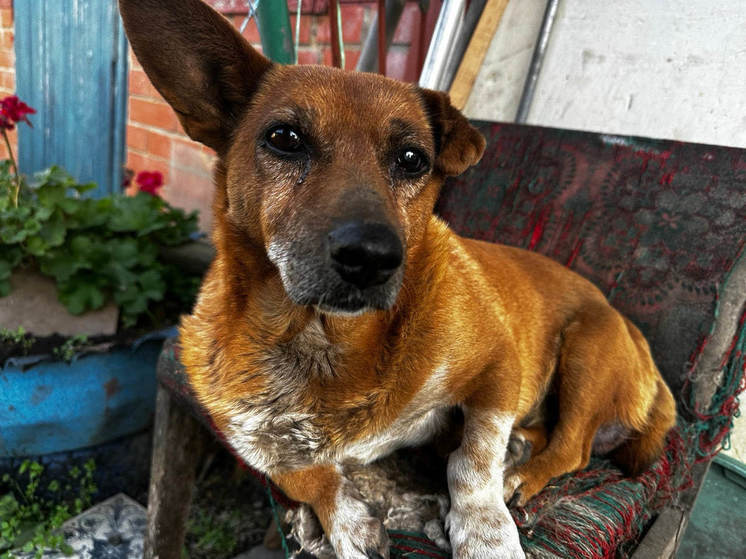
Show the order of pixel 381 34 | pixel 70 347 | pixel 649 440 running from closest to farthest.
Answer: pixel 649 440 → pixel 70 347 → pixel 381 34

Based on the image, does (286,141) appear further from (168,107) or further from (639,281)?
(168,107)

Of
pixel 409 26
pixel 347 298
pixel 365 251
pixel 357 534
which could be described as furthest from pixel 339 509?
pixel 409 26

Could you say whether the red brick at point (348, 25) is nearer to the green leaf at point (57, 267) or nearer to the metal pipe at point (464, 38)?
the metal pipe at point (464, 38)

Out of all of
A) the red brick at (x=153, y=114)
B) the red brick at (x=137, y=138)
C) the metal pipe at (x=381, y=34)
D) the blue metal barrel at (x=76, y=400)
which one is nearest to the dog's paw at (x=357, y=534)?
the blue metal barrel at (x=76, y=400)

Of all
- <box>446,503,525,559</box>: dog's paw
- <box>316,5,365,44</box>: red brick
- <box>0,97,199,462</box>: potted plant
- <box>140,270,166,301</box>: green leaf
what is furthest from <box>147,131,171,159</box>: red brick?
<box>446,503,525,559</box>: dog's paw

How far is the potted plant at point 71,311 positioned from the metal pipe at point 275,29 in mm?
896

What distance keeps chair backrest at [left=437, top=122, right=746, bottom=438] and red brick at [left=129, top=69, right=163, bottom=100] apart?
2.06 meters

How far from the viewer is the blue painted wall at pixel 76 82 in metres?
3.45

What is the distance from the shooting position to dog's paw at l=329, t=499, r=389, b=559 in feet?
3.56

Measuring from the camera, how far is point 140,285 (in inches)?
87.7

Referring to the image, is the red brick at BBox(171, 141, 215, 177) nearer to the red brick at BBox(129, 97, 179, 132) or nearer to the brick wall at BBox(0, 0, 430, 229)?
the brick wall at BBox(0, 0, 430, 229)

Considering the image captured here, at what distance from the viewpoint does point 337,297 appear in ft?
3.34

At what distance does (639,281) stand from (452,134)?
0.96 metres

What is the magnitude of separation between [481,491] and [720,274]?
1.10 metres
